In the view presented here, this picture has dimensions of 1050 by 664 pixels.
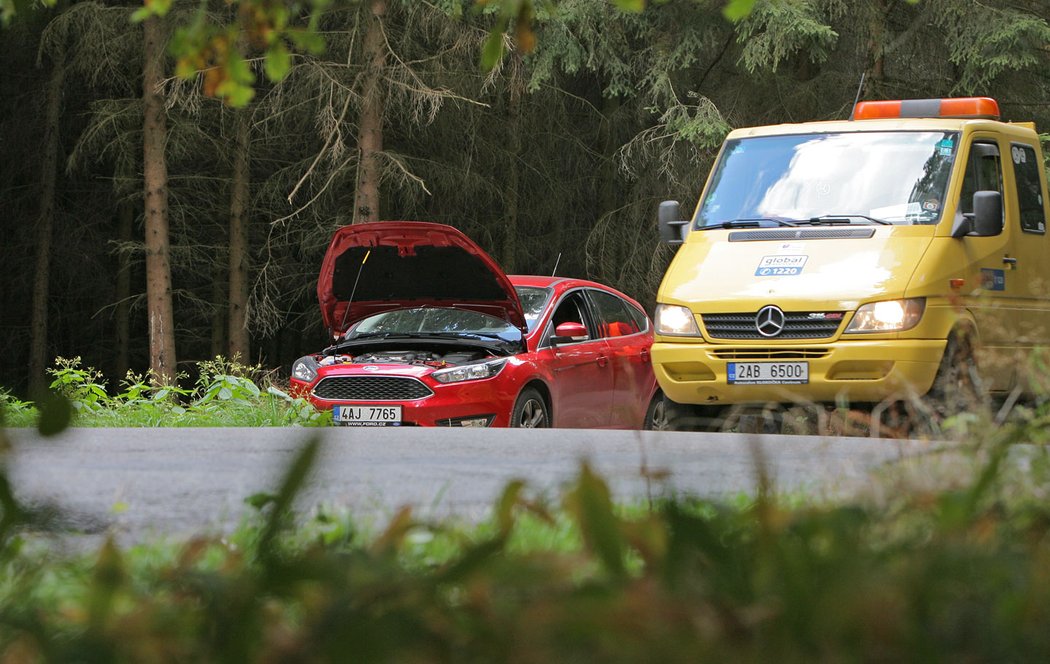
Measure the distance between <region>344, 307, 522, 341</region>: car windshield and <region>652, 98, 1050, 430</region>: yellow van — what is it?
177cm

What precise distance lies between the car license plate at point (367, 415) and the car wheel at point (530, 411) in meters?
0.87

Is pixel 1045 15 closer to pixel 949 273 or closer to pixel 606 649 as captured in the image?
pixel 949 273

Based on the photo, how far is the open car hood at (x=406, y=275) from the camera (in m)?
11.2

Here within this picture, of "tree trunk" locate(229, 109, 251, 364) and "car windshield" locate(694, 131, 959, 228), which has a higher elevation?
"car windshield" locate(694, 131, 959, 228)

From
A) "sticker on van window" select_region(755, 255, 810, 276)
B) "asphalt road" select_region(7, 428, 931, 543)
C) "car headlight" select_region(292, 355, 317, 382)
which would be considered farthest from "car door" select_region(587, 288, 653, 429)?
"asphalt road" select_region(7, 428, 931, 543)

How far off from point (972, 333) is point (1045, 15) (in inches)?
523

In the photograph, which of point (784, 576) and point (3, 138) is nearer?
point (784, 576)

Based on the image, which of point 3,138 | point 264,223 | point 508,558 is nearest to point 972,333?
point 508,558

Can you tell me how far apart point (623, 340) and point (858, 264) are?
3.71 meters

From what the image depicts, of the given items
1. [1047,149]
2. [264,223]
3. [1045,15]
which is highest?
[1045,15]

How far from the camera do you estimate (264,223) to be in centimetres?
3014

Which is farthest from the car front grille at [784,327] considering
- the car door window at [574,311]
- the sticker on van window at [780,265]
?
the car door window at [574,311]

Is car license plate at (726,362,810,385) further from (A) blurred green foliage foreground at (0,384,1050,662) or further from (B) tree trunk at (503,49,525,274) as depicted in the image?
(B) tree trunk at (503,49,525,274)

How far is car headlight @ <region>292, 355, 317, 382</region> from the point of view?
11377 millimetres
